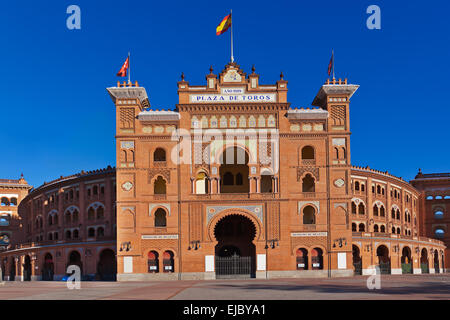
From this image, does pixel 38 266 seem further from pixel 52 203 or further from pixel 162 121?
pixel 162 121

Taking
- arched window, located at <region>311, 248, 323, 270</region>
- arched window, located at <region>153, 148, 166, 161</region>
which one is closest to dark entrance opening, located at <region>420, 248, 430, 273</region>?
arched window, located at <region>311, 248, 323, 270</region>

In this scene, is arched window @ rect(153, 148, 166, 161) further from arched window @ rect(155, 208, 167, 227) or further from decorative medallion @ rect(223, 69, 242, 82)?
decorative medallion @ rect(223, 69, 242, 82)

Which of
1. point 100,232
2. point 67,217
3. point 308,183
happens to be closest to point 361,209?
point 308,183

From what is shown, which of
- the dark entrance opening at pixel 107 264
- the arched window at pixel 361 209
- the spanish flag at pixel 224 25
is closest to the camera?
the spanish flag at pixel 224 25

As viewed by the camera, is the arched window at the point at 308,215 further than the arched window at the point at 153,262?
Yes

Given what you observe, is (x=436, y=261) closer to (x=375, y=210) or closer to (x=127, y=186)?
(x=375, y=210)

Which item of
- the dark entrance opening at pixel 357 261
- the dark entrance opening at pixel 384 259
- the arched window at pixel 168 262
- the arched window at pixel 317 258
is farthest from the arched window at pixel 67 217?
the dark entrance opening at pixel 384 259

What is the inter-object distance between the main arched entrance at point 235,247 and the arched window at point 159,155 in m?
8.91

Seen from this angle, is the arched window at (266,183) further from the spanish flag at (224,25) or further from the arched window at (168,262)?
the spanish flag at (224,25)

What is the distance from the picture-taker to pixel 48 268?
238 feet

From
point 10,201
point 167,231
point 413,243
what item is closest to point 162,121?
point 167,231

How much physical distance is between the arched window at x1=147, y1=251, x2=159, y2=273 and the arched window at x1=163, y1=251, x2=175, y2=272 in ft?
2.58

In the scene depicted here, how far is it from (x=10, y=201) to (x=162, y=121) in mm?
51528

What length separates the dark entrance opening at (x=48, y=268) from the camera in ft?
232
